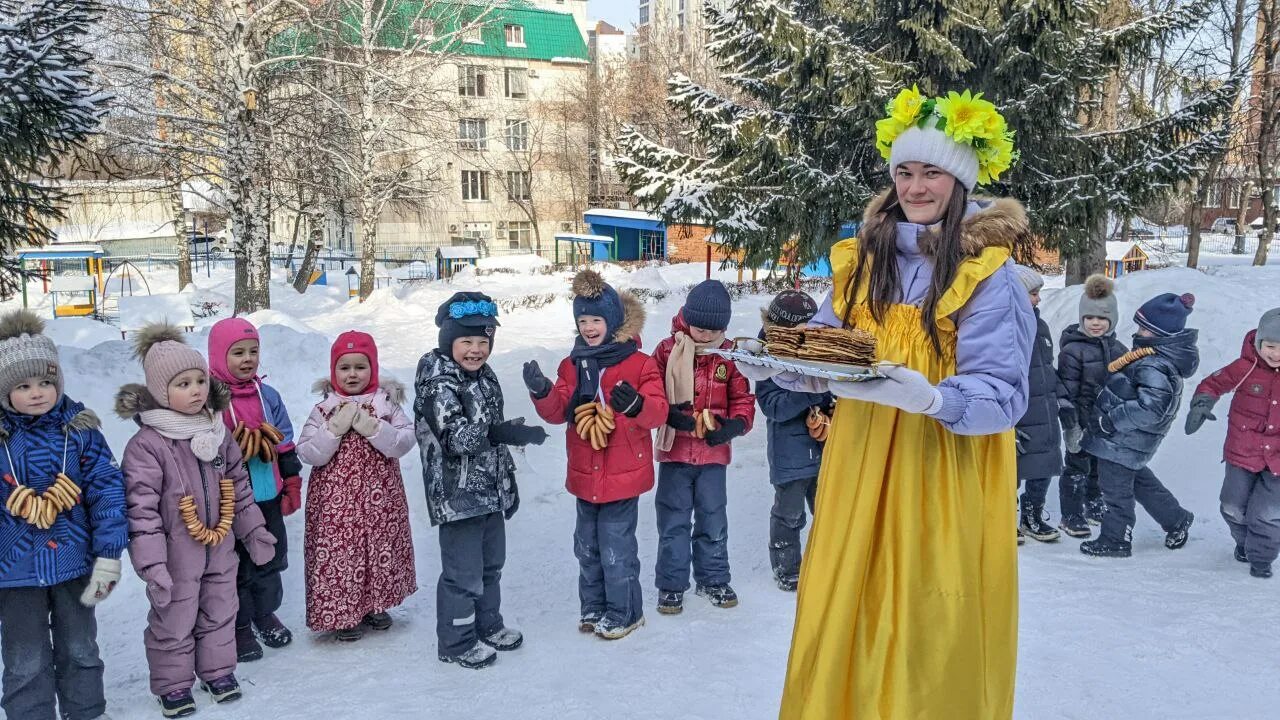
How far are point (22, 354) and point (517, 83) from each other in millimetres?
43066

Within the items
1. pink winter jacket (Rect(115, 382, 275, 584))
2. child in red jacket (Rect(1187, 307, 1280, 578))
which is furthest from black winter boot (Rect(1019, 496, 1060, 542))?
pink winter jacket (Rect(115, 382, 275, 584))

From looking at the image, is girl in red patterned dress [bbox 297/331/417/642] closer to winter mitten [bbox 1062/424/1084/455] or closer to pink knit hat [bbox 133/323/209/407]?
pink knit hat [bbox 133/323/209/407]

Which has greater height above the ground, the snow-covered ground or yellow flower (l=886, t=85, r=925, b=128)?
yellow flower (l=886, t=85, r=925, b=128)

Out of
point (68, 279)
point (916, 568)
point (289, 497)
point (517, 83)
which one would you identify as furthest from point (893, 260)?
point (517, 83)

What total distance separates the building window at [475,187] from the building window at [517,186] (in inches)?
61.9

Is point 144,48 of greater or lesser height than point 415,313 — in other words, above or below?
above

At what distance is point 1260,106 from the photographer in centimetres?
2023

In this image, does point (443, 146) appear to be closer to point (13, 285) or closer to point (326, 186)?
point (326, 186)

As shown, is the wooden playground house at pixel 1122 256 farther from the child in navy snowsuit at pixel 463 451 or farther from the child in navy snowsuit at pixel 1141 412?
the child in navy snowsuit at pixel 463 451

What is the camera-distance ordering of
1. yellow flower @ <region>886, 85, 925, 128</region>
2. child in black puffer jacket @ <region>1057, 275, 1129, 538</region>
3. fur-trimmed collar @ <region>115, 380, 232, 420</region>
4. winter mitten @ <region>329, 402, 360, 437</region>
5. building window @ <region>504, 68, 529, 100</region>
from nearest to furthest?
yellow flower @ <region>886, 85, 925, 128</region> → fur-trimmed collar @ <region>115, 380, 232, 420</region> → winter mitten @ <region>329, 402, 360, 437</region> → child in black puffer jacket @ <region>1057, 275, 1129, 538</region> → building window @ <region>504, 68, 529, 100</region>

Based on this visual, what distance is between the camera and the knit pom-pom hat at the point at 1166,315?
18.3 feet

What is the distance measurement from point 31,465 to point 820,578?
3178 millimetres

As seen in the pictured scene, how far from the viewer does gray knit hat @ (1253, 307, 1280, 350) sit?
5.19 metres

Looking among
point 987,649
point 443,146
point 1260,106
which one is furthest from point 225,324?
point 1260,106
